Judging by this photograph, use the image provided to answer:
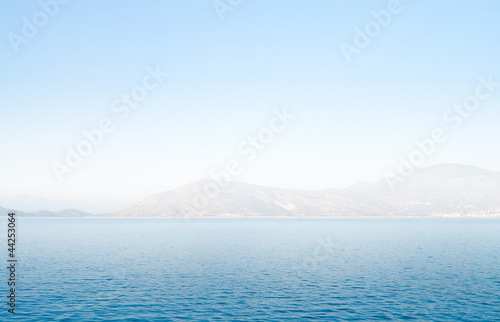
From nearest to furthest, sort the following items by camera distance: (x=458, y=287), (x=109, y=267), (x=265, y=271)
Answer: (x=458, y=287) → (x=265, y=271) → (x=109, y=267)

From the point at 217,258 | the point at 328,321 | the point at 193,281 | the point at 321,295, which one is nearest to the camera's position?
the point at 328,321

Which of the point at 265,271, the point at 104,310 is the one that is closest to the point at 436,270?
the point at 265,271

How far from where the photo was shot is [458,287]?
231ft

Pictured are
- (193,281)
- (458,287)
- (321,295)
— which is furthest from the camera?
(193,281)

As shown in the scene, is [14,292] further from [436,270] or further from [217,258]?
[436,270]

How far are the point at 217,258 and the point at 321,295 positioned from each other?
55.6 m

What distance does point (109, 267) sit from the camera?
95312 mm

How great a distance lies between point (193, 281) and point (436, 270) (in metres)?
58.5

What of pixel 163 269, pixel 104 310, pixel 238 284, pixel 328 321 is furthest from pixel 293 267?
pixel 104 310

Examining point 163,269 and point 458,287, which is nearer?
point 458,287

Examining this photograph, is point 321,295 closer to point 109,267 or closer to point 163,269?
point 163,269

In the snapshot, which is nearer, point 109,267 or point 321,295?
point 321,295

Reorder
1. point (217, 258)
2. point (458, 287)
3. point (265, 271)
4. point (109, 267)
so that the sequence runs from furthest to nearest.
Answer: point (217, 258)
point (109, 267)
point (265, 271)
point (458, 287)

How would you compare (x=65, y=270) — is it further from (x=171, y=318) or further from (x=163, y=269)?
(x=171, y=318)
